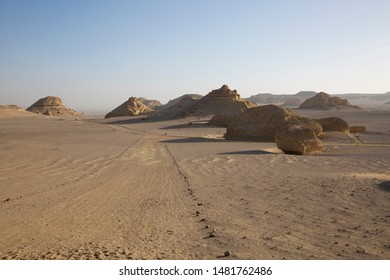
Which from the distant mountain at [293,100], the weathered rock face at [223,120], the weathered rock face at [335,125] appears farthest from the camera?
the distant mountain at [293,100]

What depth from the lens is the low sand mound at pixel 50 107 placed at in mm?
53100

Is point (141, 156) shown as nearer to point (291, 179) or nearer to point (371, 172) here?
point (291, 179)

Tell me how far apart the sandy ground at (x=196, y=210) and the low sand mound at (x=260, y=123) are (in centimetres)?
681

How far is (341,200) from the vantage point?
16.9ft

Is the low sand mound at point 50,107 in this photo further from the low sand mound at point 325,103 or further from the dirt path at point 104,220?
the dirt path at point 104,220

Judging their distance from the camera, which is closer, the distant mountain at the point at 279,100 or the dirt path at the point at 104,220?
the dirt path at the point at 104,220

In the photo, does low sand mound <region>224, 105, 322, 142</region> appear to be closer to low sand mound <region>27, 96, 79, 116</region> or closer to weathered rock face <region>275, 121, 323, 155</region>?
weathered rock face <region>275, 121, 323, 155</region>

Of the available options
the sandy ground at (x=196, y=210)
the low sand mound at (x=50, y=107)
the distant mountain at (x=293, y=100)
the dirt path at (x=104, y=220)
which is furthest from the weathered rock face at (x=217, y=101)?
the distant mountain at (x=293, y=100)

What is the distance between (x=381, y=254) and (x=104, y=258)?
2637 millimetres

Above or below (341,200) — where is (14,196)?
above

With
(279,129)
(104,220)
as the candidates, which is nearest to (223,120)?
(279,129)

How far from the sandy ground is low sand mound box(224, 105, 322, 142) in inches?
268
